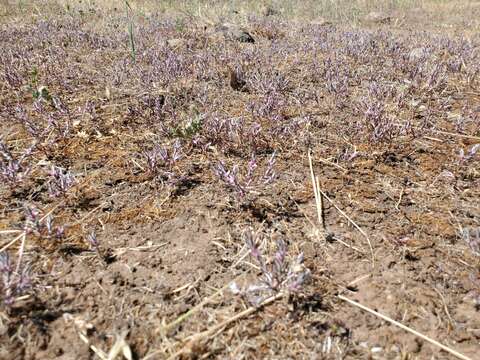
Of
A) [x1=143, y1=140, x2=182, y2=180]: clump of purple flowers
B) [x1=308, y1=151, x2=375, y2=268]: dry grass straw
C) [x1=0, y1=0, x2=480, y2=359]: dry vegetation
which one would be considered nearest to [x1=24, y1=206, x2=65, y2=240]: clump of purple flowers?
[x1=0, y1=0, x2=480, y2=359]: dry vegetation

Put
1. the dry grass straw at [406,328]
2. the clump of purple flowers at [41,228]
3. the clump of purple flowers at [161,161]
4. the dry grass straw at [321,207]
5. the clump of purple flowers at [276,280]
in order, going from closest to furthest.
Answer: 1. the dry grass straw at [406,328]
2. the clump of purple flowers at [276,280]
3. the clump of purple flowers at [41,228]
4. the dry grass straw at [321,207]
5. the clump of purple flowers at [161,161]

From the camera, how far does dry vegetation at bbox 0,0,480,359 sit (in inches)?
63.7

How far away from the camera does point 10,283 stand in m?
1.62

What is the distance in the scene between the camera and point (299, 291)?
1759 mm

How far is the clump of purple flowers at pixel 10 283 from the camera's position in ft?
5.25

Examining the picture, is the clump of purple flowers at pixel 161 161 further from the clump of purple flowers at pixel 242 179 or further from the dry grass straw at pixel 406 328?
the dry grass straw at pixel 406 328

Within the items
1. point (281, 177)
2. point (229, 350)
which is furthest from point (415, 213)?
point (229, 350)

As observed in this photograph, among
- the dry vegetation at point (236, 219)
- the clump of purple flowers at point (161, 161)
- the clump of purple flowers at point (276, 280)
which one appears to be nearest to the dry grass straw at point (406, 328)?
the dry vegetation at point (236, 219)

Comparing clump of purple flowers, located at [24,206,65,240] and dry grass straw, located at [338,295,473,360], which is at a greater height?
clump of purple flowers, located at [24,206,65,240]

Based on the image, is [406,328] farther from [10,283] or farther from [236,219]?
[10,283]

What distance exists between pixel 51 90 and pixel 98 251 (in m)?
3.04

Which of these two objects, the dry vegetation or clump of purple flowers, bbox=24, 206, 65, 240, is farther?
clump of purple flowers, bbox=24, 206, 65, 240

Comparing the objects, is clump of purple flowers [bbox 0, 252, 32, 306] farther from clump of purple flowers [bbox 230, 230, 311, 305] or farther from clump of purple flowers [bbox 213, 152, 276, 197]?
clump of purple flowers [bbox 213, 152, 276, 197]

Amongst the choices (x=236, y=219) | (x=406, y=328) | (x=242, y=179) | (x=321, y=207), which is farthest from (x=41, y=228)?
(x=406, y=328)
